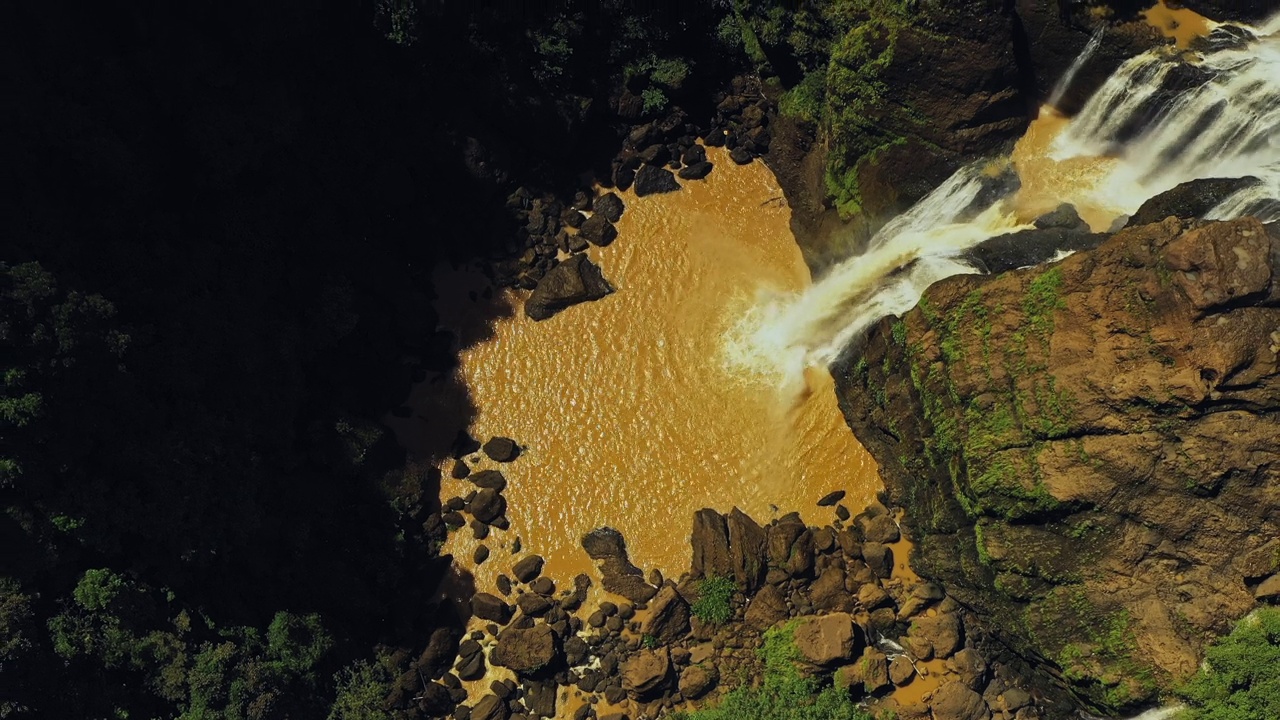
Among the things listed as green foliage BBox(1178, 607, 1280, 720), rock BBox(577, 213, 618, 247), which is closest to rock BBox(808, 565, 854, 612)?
green foliage BBox(1178, 607, 1280, 720)

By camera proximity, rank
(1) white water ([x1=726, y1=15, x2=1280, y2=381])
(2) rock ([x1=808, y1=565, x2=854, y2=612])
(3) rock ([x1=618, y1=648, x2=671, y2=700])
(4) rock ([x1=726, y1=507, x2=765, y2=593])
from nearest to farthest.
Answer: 1. (1) white water ([x1=726, y1=15, x2=1280, y2=381])
2. (3) rock ([x1=618, y1=648, x2=671, y2=700])
3. (2) rock ([x1=808, y1=565, x2=854, y2=612])
4. (4) rock ([x1=726, y1=507, x2=765, y2=593])

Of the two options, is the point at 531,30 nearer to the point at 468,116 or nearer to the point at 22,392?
the point at 468,116

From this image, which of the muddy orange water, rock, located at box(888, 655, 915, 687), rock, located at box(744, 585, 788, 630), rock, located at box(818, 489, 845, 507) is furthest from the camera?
A: the muddy orange water

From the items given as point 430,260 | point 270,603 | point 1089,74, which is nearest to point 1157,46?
point 1089,74

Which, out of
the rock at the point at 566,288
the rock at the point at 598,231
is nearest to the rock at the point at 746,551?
the rock at the point at 566,288

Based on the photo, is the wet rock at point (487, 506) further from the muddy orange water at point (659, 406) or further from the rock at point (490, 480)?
the muddy orange water at point (659, 406)

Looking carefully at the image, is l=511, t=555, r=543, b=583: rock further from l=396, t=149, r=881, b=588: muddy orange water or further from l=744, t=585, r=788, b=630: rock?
l=744, t=585, r=788, b=630: rock

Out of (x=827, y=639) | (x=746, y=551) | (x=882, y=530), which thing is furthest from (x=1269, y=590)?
(x=746, y=551)
